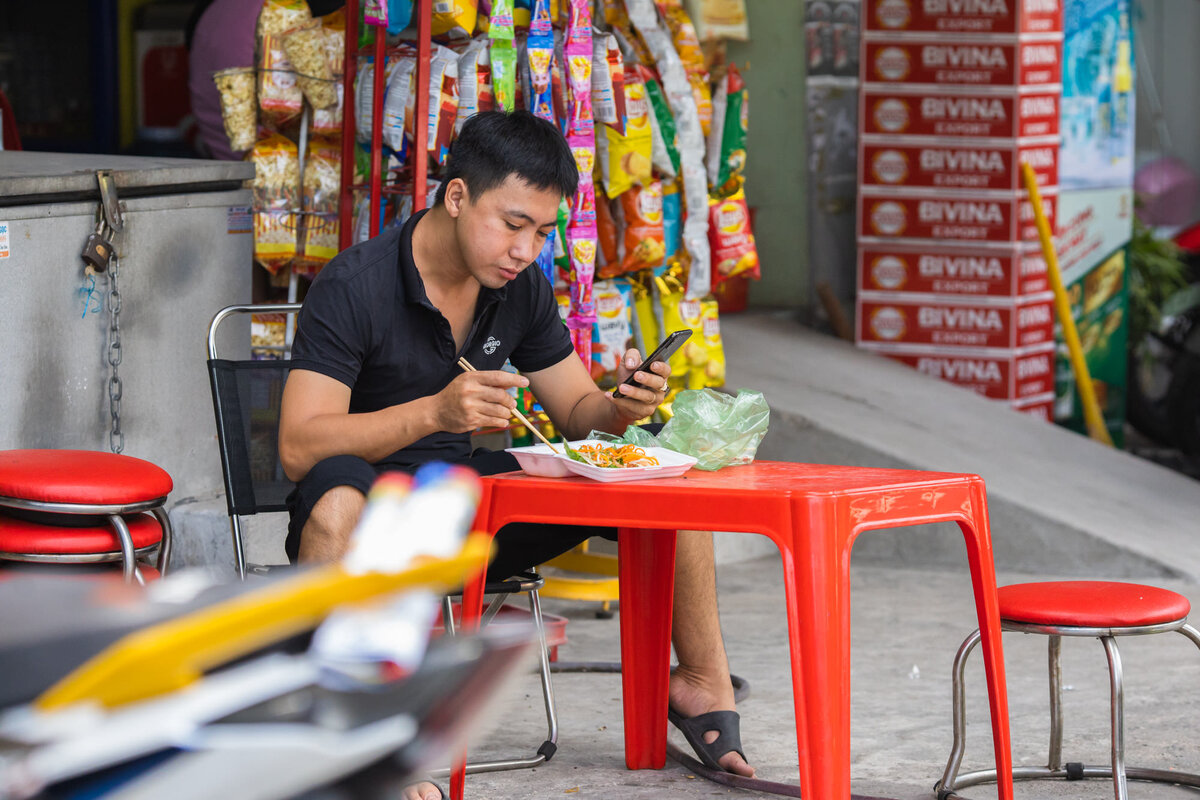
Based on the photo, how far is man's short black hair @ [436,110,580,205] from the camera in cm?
269

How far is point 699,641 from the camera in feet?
9.73

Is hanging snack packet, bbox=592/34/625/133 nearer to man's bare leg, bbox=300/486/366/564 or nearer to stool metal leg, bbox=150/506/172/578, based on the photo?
stool metal leg, bbox=150/506/172/578

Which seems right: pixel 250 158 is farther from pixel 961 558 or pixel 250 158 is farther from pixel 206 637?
pixel 206 637

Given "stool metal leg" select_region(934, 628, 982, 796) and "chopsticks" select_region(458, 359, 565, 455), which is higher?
"chopsticks" select_region(458, 359, 565, 455)

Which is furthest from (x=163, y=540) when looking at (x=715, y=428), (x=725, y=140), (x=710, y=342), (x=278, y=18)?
(x=725, y=140)

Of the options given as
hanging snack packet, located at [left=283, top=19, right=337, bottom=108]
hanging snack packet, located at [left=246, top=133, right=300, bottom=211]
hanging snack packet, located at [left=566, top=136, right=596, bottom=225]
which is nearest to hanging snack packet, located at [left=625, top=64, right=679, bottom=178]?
hanging snack packet, located at [left=566, top=136, right=596, bottom=225]

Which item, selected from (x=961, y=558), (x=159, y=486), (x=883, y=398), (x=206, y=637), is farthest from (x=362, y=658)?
(x=883, y=398)

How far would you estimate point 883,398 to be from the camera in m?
A: 6.00

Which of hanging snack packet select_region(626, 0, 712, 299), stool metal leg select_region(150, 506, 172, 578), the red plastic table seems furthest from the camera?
hanging snack packet select_region(626, 0, 712, 299)

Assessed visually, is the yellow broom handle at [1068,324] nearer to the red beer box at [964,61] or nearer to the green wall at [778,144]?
the red beer box at [964,61]

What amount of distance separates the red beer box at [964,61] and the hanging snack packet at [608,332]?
254cm

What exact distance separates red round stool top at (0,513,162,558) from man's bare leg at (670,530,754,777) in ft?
3.52

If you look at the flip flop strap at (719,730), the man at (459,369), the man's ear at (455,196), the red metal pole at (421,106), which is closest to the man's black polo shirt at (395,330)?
the man at (459,369)

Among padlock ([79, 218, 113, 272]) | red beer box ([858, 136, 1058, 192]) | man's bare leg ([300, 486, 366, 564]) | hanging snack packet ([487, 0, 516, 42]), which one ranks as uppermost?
hanging snack packet ([487, 0, 516, 42])
